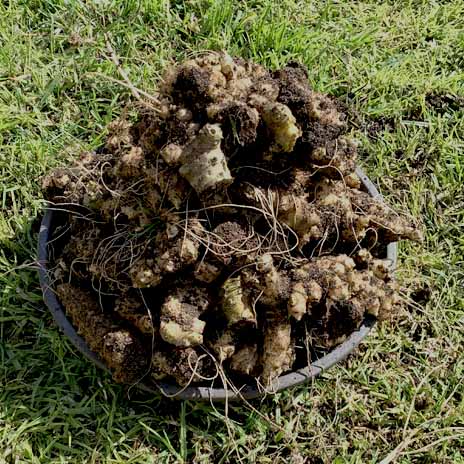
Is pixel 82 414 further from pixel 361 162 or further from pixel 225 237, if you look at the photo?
pixel 361 162

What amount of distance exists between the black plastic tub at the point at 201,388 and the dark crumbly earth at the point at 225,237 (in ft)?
0.07

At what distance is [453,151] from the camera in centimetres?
229

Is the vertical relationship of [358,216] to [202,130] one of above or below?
below

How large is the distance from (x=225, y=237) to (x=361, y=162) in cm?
82

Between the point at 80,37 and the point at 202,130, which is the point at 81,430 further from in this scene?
the point at 80,37

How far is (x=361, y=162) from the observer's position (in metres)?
2.23

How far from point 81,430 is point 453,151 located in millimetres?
1333

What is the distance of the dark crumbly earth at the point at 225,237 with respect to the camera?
1491 mm

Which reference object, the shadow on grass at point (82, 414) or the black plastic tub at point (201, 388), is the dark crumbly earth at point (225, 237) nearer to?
the black plastic tub at point (201, 388)

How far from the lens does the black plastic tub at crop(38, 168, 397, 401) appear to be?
1628 mm

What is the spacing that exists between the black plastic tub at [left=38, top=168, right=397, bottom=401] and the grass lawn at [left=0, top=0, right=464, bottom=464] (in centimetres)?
6

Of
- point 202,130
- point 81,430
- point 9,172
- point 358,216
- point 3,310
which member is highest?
point 202,130

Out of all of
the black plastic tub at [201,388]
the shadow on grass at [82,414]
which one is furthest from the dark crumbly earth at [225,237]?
the shadow on grass at [82,414]

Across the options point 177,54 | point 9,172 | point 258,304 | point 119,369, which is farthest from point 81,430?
point 177,54
